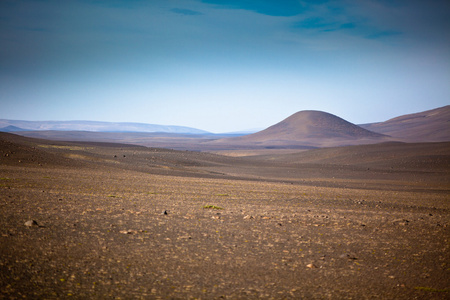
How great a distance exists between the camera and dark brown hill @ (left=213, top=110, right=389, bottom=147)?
141500 mm

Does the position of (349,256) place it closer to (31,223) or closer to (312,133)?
(31,223)

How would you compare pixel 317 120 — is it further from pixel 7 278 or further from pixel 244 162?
pixel 7 278

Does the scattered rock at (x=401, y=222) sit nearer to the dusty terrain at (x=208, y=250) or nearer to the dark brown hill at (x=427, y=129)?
the dusty terrain at (x=208, y=250)

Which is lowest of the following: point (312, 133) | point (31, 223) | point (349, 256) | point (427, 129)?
point (349, 256)

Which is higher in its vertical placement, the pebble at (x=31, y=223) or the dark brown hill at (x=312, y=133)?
the dark brown hill at (x=312, y=133)

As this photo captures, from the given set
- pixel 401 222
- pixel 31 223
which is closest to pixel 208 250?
pixel 31 223

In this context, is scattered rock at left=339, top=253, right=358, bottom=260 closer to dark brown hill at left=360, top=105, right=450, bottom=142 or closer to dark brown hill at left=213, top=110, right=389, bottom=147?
dark brown hill at left=213, top=110, right=389, bottom=147

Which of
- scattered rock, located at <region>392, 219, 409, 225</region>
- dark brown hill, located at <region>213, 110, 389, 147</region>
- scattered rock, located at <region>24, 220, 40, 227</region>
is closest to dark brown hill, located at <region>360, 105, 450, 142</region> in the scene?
dark brown hill, located at <region>213, 110, 389, 147</region>

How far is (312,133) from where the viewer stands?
506 ft

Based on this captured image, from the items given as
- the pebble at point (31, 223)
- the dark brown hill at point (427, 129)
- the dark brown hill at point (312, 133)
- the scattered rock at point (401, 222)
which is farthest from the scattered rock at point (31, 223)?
the dark brown hill at point (427, 129)

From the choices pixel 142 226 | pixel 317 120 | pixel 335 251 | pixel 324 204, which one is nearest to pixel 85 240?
pixel 142 226

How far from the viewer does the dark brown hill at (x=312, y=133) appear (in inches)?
5571

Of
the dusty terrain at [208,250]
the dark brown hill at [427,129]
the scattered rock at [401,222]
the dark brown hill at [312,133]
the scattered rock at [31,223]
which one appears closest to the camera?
the dusty terrain at [208,250]

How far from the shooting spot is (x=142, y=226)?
8625 millimetres
